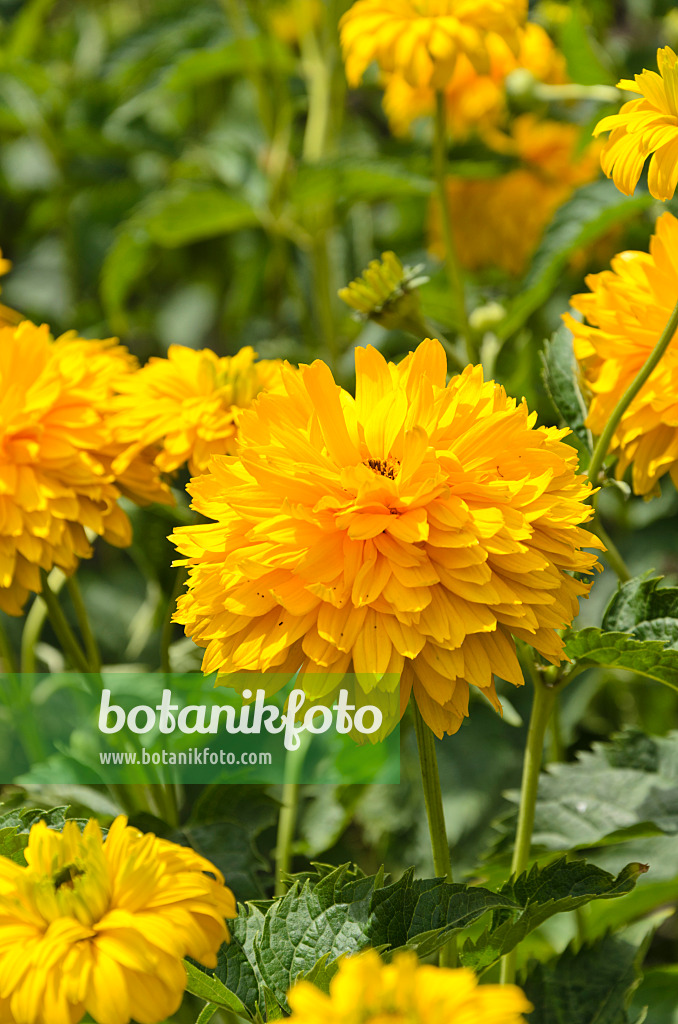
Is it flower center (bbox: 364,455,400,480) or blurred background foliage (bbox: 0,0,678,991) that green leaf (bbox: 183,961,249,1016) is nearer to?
blurred background foliage (bbox: 0,0,678,991)

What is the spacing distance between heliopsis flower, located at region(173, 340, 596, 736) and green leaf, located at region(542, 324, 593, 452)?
0.17m

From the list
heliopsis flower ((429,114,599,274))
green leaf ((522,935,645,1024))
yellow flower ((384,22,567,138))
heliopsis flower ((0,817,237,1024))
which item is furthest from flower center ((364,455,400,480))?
heliopsis flower ((429,114,599,274))

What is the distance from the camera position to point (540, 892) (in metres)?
0.59

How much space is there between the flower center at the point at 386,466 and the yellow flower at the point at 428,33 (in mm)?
462

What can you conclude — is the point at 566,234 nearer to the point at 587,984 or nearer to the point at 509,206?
the point at 509,206

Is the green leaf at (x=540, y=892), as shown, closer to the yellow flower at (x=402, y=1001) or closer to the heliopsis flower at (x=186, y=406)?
the yellow flower at (x=402, y=1001)

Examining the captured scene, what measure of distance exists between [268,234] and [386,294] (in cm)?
87

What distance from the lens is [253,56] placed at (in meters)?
1.40

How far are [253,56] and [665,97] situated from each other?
37.6 inches

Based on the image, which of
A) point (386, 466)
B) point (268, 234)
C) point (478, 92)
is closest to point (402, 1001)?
point (386, 466)

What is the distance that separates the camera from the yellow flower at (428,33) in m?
0.89

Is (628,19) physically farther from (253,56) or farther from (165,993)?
(165,993)

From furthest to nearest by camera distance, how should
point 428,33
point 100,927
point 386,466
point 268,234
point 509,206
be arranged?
point 268,234 → point 509,206 → point 428,33 → point 386,466 → point 100,927

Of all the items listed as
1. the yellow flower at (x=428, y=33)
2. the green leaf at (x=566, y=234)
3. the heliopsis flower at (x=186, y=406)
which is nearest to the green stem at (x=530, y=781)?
the heliopsis flower at (x=186, y=406)
